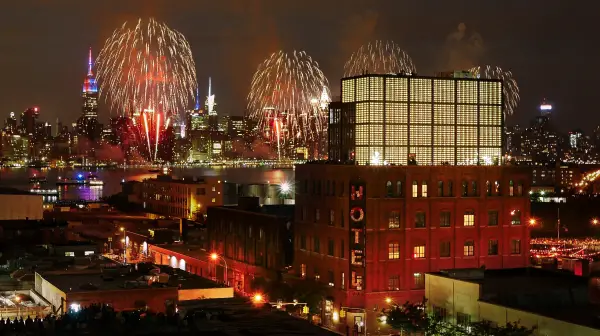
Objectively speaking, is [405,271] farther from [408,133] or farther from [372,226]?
[408,133]

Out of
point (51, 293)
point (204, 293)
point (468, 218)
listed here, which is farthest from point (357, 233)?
point (51, 293)

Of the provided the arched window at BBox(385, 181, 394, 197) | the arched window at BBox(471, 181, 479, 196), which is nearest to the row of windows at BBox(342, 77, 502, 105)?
the arched window at BBox(385, 181, 394, 197)

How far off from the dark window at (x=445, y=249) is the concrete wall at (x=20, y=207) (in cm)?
3769

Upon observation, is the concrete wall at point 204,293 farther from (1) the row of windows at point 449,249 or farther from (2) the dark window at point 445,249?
(2) the dark window at point 445,249

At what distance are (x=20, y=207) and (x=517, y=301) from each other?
5100 cm

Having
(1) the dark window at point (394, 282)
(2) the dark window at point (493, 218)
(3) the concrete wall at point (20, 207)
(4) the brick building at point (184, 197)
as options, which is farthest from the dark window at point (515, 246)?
(4) the brick building at point (184, 197)

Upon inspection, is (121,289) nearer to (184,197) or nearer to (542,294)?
(542,294)

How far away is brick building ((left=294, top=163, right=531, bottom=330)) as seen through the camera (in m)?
44.8

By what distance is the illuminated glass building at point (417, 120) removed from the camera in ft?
157

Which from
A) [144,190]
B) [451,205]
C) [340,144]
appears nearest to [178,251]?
[340,144]

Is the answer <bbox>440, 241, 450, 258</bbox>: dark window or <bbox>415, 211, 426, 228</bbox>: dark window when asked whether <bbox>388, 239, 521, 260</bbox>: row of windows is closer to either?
<bbox>440, 241, 450, 258</bbox>: dark window

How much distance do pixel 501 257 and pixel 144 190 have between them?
90412mm

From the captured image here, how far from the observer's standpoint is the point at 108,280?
115 feet

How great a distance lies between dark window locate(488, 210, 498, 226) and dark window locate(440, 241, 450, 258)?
2.61 metres
